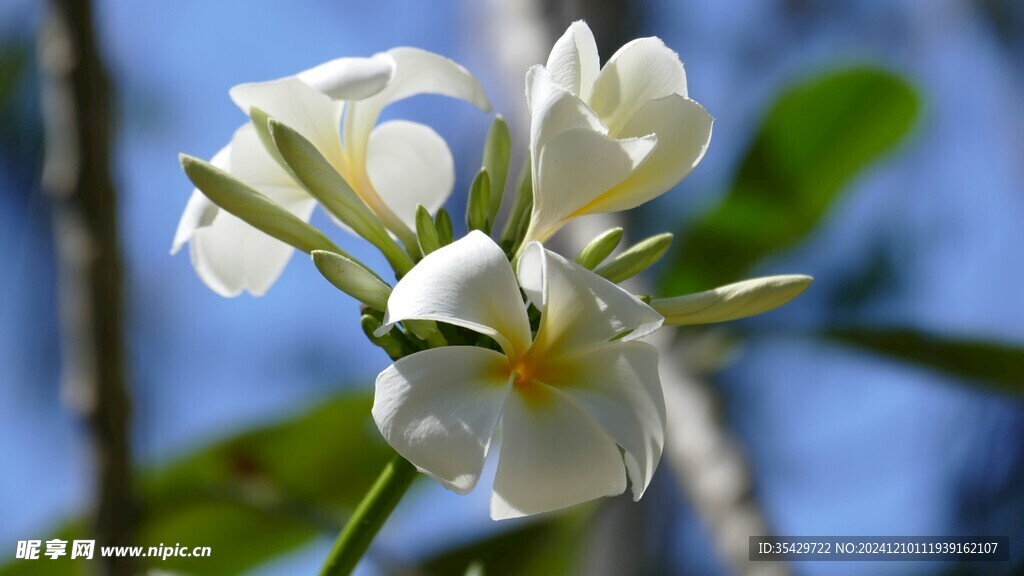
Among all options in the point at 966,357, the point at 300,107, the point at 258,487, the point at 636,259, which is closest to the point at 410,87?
the point at 300,107

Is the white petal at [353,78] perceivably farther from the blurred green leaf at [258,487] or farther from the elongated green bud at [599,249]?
the blurred green leaf at [258,487]

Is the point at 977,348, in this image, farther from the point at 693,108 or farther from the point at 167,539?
the point at 167,539

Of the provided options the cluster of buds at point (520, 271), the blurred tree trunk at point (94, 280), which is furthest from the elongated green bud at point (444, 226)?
the blurred tree trunk at point (94, 280)

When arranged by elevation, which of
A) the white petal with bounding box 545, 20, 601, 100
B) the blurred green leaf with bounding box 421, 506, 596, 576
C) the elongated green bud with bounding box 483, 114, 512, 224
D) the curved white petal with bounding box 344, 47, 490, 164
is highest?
the white petal with bounding box 545, 20, 601, 100

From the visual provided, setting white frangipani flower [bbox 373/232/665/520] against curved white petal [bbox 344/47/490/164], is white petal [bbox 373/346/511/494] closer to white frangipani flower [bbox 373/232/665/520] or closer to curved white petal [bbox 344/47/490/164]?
white frangipani flower [bbox 373/232/665/520]

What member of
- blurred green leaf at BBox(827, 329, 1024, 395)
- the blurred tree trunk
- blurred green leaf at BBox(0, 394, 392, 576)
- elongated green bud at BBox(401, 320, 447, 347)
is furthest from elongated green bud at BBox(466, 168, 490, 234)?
blurred green leaf at BBox(827, 329, 1024, 395)

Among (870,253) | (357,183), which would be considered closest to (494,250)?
(357,183)
